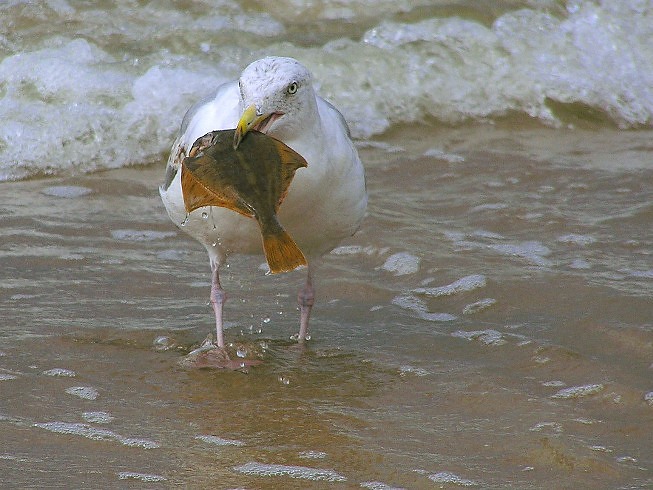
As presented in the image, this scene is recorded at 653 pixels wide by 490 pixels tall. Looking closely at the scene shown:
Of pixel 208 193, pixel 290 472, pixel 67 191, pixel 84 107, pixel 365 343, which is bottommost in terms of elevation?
pixel 365 343

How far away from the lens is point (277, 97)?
13.9ft

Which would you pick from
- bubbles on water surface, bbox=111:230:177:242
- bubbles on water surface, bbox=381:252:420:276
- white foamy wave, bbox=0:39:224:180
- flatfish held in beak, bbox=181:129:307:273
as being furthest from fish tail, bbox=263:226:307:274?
white foamy wave, bbox=0:39:224:180

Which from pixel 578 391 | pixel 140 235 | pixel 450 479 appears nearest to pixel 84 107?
pixel 140 235

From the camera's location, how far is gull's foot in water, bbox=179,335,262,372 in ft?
15.6

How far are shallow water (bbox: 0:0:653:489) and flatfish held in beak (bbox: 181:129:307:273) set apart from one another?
2.67 feet

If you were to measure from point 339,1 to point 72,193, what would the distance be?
4.42 m

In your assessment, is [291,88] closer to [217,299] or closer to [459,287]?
[217,299]

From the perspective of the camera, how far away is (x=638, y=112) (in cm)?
947

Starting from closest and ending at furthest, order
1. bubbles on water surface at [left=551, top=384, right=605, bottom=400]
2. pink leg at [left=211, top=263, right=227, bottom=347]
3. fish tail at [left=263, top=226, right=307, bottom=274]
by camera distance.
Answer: fish tail at [left=263, top=226, right=307, bottom=274], bubbles on water surface at [left=551, top=384, right=605, bottom=400], pink leg at [left=211, top=263, right=227, bottom=347]

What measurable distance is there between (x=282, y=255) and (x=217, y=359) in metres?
1.21

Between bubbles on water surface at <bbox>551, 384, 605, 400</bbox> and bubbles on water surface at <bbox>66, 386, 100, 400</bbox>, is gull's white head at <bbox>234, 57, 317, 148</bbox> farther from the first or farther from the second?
bubbles on water surface at <bbox>551, 384, 605, 400</bbox>

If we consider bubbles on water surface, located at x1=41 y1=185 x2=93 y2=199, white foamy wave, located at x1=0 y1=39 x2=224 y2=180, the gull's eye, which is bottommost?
bubbles on water surface, located at x1=41 y1=185 x2=93 y2=199

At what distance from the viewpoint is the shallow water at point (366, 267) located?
12.7 ft

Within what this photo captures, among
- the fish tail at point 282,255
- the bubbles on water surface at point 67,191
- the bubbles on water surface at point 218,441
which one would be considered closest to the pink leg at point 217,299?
the bubbles on water surface at point 218,441
